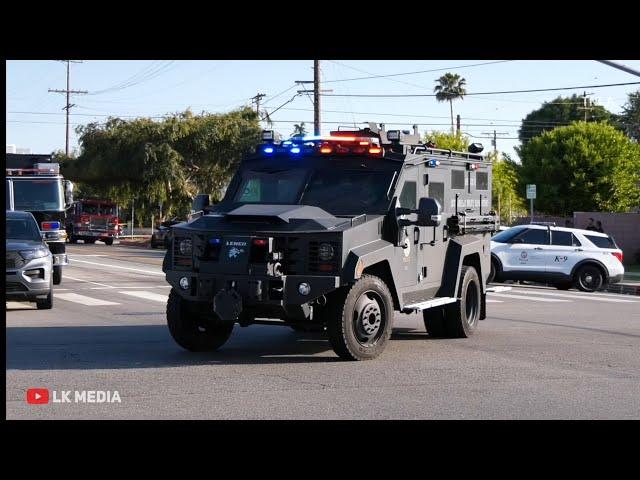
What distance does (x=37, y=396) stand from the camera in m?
9.08

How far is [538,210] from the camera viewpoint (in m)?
49.2

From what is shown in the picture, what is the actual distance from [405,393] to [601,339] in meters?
5.39

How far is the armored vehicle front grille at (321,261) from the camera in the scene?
35.0 ft

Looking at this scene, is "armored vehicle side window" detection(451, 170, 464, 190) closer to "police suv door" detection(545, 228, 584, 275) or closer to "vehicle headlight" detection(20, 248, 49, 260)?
"vehicle headlight" detection(20, 248, 49, 260)

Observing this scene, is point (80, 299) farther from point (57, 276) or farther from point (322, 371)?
point (322, 371)

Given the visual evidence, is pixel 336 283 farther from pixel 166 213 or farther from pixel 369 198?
pixel 166 213

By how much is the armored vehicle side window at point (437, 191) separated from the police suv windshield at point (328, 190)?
1.00 metres

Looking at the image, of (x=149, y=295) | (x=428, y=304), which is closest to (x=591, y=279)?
(x=149, y=295)

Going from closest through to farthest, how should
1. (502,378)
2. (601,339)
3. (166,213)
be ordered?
(502,378) < (601,339) < (166,213)

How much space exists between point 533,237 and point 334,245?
15163mm

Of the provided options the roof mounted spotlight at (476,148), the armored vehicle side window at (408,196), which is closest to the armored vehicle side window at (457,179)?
the roof mounted spotlight at (476,148)

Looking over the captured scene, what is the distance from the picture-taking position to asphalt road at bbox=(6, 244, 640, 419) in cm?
866

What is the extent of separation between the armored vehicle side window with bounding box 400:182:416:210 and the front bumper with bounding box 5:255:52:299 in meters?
7.19
